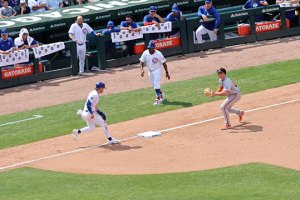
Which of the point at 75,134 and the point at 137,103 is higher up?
the point at 75,134

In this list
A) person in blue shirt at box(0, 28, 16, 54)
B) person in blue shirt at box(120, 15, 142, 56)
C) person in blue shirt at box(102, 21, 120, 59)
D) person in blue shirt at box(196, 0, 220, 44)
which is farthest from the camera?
person in blue shirt at box(196, 0, 220, 44)

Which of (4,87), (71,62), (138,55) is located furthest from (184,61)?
(4,87)

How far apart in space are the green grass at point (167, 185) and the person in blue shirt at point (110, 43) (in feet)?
40.4

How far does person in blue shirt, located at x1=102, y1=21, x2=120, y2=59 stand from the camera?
99.3ft

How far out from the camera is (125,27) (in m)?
30.7

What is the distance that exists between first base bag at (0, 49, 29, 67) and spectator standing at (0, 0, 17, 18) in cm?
307

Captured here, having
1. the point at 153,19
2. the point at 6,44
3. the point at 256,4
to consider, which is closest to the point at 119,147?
→ the point at 6,44

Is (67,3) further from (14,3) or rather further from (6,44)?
(6,44)

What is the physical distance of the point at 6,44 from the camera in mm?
28359

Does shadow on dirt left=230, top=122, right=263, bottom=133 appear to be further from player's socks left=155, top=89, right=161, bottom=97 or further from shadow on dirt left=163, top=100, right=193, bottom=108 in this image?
player's socks left=155, top=89, right=161, bottom=97

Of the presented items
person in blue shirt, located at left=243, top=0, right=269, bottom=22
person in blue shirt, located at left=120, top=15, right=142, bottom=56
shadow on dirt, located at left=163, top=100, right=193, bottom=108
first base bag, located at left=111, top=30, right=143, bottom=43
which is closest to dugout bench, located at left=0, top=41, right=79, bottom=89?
first base bag, located at left=111, top=30, right=143, bottom=43

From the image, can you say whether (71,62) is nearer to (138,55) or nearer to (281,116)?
(138,55)

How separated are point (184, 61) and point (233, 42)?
10.0ft

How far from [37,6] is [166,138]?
12.5 metres
